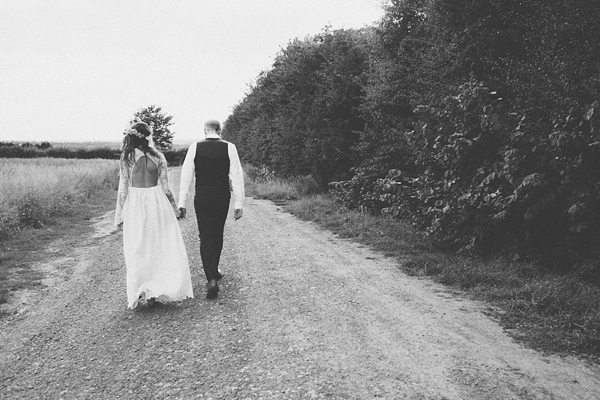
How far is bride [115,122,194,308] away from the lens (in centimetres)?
542

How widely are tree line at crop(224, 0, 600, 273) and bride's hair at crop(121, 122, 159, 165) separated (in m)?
4.12

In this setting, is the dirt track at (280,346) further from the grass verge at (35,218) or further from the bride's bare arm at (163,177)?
the bride's bare arm at (163,177)

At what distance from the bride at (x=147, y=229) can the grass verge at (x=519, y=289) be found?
3.34 metres

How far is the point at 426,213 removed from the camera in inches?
299

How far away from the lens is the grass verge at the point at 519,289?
4284mm

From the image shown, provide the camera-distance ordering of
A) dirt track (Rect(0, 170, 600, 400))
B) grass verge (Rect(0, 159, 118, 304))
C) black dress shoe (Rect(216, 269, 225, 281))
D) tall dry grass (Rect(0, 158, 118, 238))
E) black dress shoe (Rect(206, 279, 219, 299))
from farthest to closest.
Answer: tall dry grass (Rect(0, 158, 118, 238)) < grass verge (Rect(0, 159, 118, 304)) < black dress shoe (Rect(216, 269, 225, 281)) < black dress shoe (Rect(206, 279, 219, 299)) < dirt track (Rect(0, 170, 600, 400))

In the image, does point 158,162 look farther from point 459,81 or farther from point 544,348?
point 459,81

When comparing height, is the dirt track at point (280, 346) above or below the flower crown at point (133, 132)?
below

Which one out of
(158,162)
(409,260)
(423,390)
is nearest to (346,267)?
(409,260)

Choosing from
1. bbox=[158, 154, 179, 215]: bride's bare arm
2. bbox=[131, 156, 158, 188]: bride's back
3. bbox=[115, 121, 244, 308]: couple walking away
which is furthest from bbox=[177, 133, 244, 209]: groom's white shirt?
bbox=[131, 156, 158, 188]: bride's back

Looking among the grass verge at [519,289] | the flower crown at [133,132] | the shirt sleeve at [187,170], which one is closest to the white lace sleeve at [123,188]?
the flower crown at [133,132]

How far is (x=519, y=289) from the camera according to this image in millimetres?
5492

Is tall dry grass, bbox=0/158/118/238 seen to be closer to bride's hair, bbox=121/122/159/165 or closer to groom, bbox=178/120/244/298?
bride's hair, bbox=121/122/159/165

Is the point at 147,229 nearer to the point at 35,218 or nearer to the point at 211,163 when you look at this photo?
the point at 211,163
